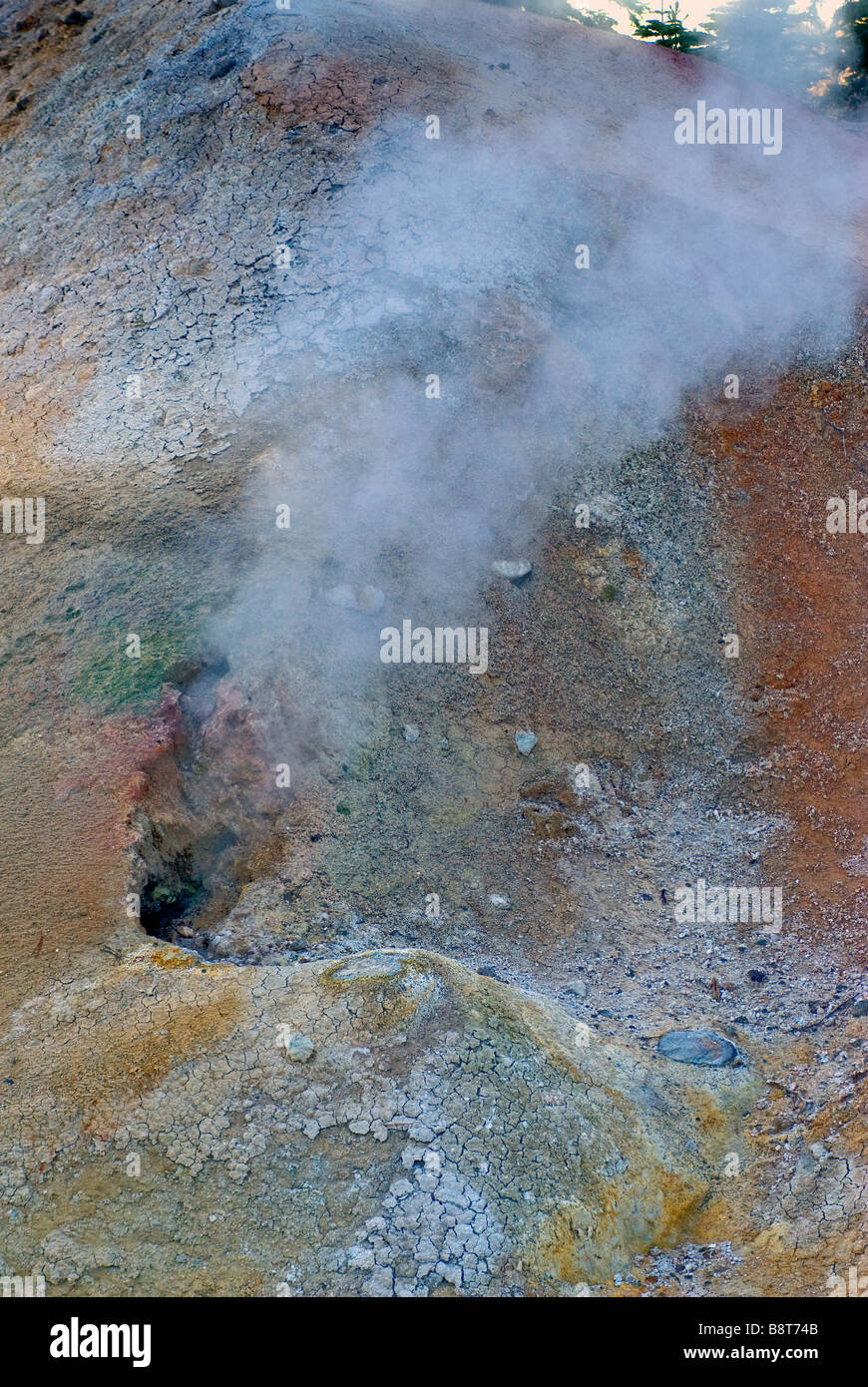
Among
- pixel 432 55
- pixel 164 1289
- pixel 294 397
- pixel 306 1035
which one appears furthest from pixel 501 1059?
pixel 432 55

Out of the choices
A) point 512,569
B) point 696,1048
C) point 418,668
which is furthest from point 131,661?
point 696,1048

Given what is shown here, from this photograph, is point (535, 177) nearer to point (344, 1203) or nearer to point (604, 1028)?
point (604, 1028)

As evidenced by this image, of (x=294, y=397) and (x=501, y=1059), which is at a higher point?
(x=294, y=397)

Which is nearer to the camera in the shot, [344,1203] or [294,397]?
[344,1203]

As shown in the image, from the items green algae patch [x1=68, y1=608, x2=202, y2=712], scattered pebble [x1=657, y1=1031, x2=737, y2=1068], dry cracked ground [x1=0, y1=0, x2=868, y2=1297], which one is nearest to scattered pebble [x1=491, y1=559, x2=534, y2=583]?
dry cracked ground [x1=0, y1=0, x2=868, y2=1297]

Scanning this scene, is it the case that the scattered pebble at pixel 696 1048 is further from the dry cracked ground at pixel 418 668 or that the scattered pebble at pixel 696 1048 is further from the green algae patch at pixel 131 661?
the green algae patch at pixel 131 661
